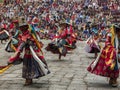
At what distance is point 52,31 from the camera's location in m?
30.6

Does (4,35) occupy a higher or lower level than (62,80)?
higher

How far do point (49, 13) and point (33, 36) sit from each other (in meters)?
24.7

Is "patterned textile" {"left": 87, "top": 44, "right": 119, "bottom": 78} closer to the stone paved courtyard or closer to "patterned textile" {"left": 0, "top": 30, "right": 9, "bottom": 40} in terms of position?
the stone paved courtyard

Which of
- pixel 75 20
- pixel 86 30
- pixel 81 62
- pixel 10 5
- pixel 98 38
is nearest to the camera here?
pixel 81 62

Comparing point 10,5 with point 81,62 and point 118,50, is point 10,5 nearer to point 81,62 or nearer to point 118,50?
point 81,62

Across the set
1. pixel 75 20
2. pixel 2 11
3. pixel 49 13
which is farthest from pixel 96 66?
pixel 2 11

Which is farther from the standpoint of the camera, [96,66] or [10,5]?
[10,5]

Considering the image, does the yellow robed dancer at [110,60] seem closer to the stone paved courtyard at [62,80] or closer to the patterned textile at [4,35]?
the stone paved courtyard at [62,80]

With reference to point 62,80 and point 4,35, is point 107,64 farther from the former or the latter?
point 4,35

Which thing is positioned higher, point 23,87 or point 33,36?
point 33,36

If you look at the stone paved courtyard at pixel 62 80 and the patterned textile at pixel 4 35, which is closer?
the stone paved courtyard at pixel 62 80

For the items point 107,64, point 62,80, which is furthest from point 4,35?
point 107,64

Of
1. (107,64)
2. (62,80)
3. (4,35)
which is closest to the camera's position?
(107,64)

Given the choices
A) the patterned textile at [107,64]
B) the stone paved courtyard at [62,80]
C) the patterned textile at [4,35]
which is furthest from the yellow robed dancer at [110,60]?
the patterned textile at [4,35]
